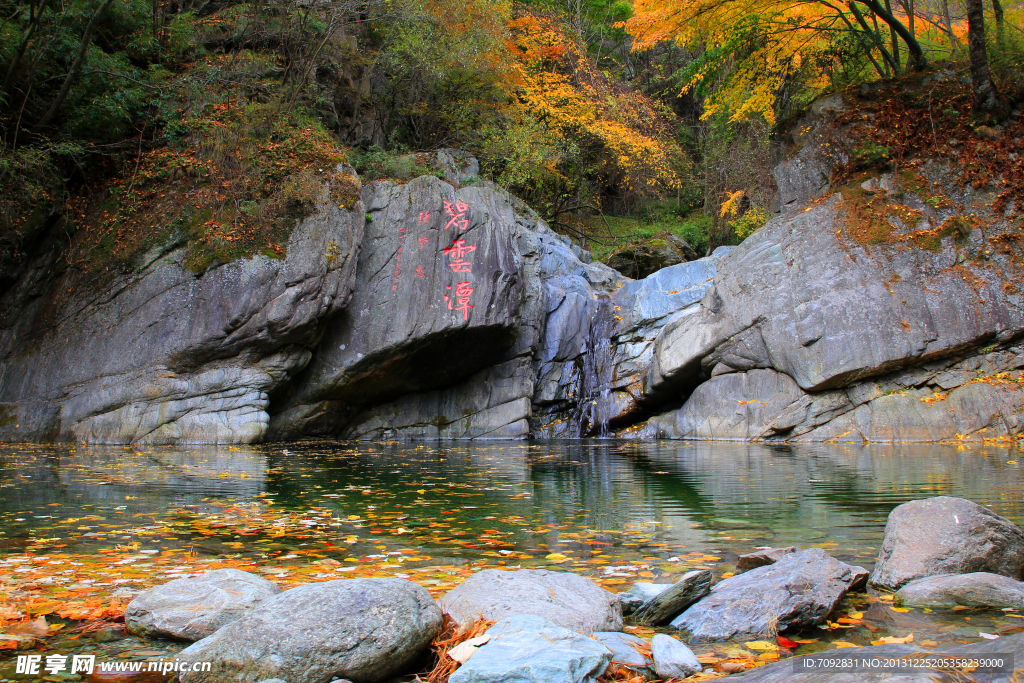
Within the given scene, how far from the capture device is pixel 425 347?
15891 millimetres

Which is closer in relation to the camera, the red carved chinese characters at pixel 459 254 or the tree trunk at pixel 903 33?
the tree trunk at pixel 903 33

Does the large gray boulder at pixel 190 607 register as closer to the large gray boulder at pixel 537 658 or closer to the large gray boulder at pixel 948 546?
the large gray boulder at pixel 537 658

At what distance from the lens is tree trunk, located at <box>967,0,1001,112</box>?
13905mm

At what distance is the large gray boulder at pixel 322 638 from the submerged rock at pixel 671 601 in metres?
1.20

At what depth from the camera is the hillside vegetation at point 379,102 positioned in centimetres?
1470

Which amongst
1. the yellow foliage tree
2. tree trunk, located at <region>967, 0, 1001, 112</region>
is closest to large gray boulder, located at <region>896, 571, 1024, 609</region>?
tree trunk, located at <region>967, 0, 1001, 112</region>

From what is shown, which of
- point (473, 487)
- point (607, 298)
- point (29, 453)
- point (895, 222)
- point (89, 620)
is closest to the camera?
point (89, 620)

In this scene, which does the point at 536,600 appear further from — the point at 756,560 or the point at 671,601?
the point at 756,560

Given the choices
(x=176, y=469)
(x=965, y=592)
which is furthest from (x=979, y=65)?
(x=176, y=469)

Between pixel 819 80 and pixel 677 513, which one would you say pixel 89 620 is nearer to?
pixel 677 513

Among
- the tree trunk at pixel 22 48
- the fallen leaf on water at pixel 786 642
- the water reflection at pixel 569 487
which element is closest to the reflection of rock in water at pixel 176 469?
the water reflection at pixel 569 487

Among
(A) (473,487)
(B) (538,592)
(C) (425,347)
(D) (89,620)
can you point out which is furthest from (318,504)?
(C) (425,347)

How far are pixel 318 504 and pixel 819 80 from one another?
68.7ft

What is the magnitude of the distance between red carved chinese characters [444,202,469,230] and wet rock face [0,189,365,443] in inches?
133
